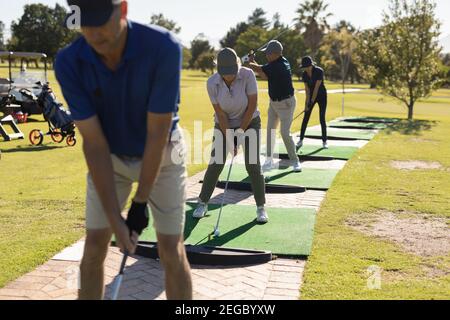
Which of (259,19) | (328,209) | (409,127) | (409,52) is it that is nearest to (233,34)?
(259,19)

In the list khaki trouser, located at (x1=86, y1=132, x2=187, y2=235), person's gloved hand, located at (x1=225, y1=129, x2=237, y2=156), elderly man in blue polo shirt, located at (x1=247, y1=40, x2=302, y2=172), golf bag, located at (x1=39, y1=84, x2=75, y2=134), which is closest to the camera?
khaki trouser, located at (x1=86, y1=132, x2=187, y2=235)

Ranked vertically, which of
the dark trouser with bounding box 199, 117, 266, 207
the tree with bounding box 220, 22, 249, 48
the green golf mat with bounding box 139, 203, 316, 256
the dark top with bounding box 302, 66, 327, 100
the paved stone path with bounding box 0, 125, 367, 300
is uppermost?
the tree with bounding box 220, 22, 249, 48

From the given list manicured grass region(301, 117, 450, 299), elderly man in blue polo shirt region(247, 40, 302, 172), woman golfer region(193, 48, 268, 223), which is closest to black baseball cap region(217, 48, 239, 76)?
woman golfer region(193, 48, 268, 223)

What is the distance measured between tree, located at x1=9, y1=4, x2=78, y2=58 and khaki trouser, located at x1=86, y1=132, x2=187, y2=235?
81914 mm

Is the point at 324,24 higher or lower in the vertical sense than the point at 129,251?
higher

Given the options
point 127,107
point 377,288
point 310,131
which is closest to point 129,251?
point 127,107

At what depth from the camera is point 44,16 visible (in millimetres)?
100062

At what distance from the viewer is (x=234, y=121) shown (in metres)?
6.45

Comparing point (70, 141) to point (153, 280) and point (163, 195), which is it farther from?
point (163, 195)

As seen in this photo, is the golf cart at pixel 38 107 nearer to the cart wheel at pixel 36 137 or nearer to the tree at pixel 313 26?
the cart wheel at pixel 36 137

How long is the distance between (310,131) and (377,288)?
12.5m

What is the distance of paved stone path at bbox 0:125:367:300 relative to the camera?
4.27 metres

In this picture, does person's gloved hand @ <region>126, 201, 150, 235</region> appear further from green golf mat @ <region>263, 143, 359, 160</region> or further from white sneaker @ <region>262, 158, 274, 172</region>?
green golf mat @ <region>263, 143, 359, 160</region>
